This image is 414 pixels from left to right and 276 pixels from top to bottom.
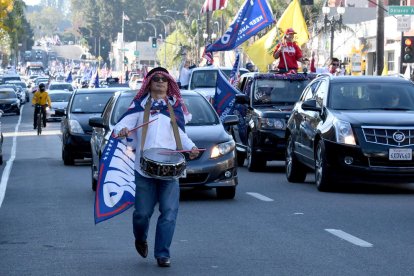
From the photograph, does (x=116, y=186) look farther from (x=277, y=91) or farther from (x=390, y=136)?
(x=277, y=91)

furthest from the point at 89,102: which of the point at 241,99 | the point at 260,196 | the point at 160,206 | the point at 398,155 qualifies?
the point at 160,206

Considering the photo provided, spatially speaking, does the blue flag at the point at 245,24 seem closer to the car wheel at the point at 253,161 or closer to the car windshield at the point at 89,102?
the car windshield at the point at 89,102

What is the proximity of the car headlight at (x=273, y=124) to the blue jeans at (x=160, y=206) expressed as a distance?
40.5 feet

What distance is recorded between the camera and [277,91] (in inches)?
939

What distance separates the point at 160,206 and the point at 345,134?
756 centimetres

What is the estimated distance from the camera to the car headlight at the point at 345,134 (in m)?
17.6

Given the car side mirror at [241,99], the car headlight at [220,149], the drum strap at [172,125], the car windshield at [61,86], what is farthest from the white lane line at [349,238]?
the car windshield at [61,86]

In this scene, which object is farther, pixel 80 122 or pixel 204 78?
pixel 204 78

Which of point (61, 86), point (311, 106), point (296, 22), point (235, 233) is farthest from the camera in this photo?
point (61, 86)

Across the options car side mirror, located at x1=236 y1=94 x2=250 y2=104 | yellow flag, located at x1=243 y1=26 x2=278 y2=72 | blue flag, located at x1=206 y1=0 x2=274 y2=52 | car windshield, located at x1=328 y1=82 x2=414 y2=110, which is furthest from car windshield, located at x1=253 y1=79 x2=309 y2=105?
blue flag, located at x1=206 y1=0 x2=274 y2=52

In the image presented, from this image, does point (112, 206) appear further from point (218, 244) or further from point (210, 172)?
point (210, 172)

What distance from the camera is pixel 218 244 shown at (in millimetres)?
11898

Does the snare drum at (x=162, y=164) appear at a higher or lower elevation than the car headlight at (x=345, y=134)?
higher

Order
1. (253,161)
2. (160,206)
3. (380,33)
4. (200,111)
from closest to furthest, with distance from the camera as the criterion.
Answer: (160,206) < (200,111) < (253,161) < (380,33)
